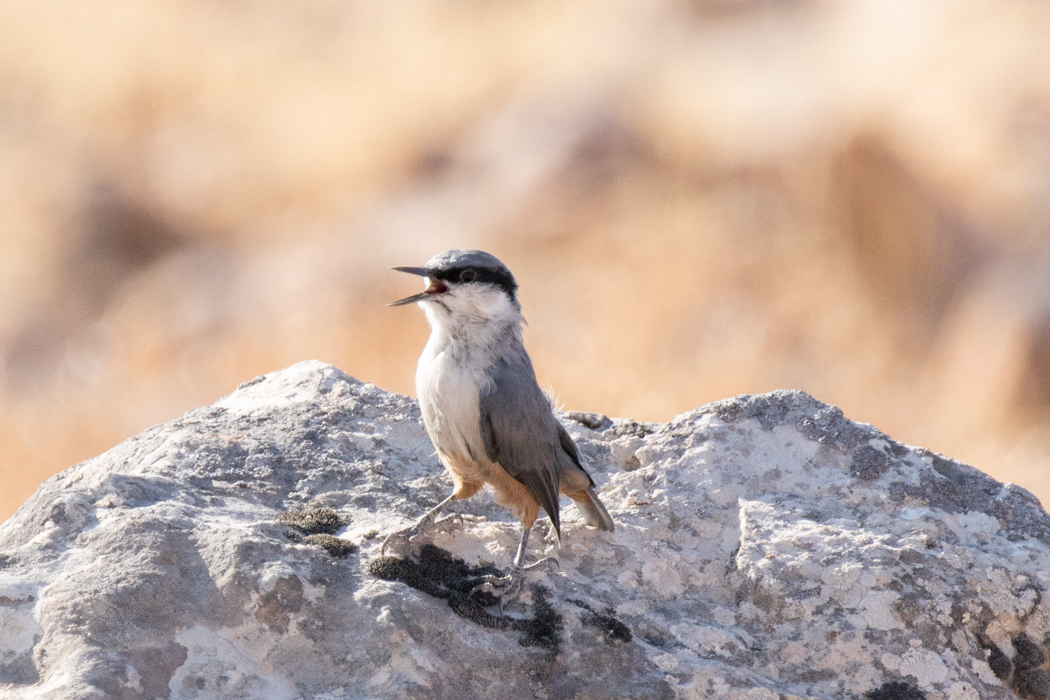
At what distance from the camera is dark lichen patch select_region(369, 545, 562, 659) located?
404cm

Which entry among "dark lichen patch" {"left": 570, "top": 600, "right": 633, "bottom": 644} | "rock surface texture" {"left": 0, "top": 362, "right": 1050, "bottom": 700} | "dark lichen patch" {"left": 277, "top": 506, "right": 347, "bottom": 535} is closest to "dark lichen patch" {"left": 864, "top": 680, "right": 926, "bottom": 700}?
"rock surface texture" {"left": 0, "top": 362, "right": 1050, "bottom": 700}

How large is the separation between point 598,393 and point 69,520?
30.0 feet

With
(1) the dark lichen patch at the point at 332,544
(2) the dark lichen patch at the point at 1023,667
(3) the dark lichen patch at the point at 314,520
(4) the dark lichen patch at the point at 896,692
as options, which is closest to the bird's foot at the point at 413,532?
(1) the dark lichen patch at the point at 332,544

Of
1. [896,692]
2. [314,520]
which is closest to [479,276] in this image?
[314,520]

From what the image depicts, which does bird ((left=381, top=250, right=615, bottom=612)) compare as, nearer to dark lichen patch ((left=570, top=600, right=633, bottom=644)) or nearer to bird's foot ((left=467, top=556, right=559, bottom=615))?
bird's foot ((left=467, top=556, right=559, bottom=615))

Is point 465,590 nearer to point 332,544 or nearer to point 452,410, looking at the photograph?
point 332,544

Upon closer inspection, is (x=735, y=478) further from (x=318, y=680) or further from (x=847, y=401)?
(x=847, y=401)

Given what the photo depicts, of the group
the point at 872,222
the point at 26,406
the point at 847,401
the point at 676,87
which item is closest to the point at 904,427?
the point at 847,401

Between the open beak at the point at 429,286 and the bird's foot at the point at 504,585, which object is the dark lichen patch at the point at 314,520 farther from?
the open beak at the point at 429,286

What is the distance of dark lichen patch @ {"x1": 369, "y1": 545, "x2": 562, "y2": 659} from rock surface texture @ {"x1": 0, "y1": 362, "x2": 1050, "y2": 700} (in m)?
0.01

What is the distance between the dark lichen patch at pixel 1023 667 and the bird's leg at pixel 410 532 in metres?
2.29

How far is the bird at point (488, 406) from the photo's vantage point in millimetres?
4539

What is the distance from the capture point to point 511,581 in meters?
4.27

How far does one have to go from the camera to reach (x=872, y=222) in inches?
506
